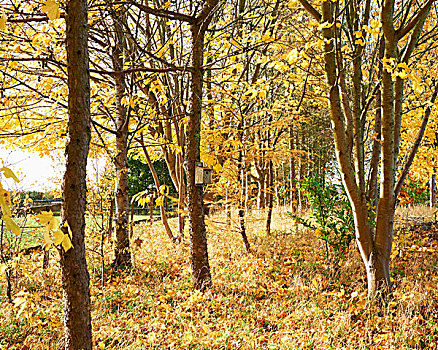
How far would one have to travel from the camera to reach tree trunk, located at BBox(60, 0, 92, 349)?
1.91 meters

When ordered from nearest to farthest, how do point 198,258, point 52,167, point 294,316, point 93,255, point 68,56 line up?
point 68,56, point 294,316, point 198,258, point 93,255, point 52,167

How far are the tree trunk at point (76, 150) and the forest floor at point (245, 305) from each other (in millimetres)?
493

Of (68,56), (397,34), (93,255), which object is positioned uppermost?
(397,34)

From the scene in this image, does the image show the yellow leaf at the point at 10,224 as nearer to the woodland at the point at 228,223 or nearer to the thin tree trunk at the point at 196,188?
the woodland at the point at 228,223

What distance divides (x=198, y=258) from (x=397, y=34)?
3.63 m

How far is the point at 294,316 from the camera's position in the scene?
3734mm

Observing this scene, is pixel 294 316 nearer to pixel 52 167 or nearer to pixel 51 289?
pixel 51 289

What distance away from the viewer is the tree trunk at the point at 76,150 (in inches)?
75.4

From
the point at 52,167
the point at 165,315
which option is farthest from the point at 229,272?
the point at 52,167

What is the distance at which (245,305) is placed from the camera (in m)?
4.07

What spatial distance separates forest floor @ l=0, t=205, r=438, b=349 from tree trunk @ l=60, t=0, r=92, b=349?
19.4 inches

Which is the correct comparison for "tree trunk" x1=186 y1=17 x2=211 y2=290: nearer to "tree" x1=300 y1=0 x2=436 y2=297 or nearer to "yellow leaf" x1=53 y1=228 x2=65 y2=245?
"tree" x1=300 y1=0 x2=436 y2=297

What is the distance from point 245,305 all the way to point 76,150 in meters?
3.11

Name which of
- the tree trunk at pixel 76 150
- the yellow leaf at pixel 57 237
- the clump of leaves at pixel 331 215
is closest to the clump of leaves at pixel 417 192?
the clump of leaves at pixel 331 215
